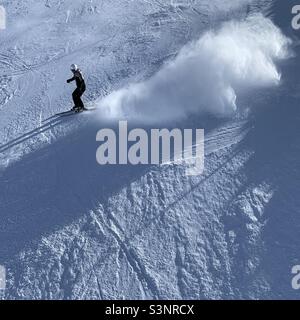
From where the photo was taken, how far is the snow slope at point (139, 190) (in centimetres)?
1145

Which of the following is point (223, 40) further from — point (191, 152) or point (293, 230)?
point (293, 230)

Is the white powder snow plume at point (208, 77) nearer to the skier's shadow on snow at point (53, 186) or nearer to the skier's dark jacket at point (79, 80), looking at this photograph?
the skier's dark jacket at point (79, 80)

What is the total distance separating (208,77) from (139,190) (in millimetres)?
3322

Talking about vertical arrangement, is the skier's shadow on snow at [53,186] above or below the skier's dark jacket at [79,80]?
below

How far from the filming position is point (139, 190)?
12.7m

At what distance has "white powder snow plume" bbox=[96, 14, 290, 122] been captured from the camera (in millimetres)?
14117

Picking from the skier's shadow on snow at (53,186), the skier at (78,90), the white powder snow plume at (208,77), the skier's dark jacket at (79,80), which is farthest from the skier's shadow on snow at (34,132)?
the white powder snow plume at (208,77)

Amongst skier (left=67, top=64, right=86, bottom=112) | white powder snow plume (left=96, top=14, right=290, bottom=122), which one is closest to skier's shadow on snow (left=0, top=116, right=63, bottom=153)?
skier (left=67, top=64, right=86, bottom=112)

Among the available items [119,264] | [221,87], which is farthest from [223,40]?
[119,264]

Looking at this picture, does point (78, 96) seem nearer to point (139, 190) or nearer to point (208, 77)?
point (139, 190)

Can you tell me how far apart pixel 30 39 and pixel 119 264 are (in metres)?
7.11

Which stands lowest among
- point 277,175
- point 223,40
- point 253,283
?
point 253,283

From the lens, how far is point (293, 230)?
12.0 metres

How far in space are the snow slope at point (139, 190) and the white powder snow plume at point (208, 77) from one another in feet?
0.30
